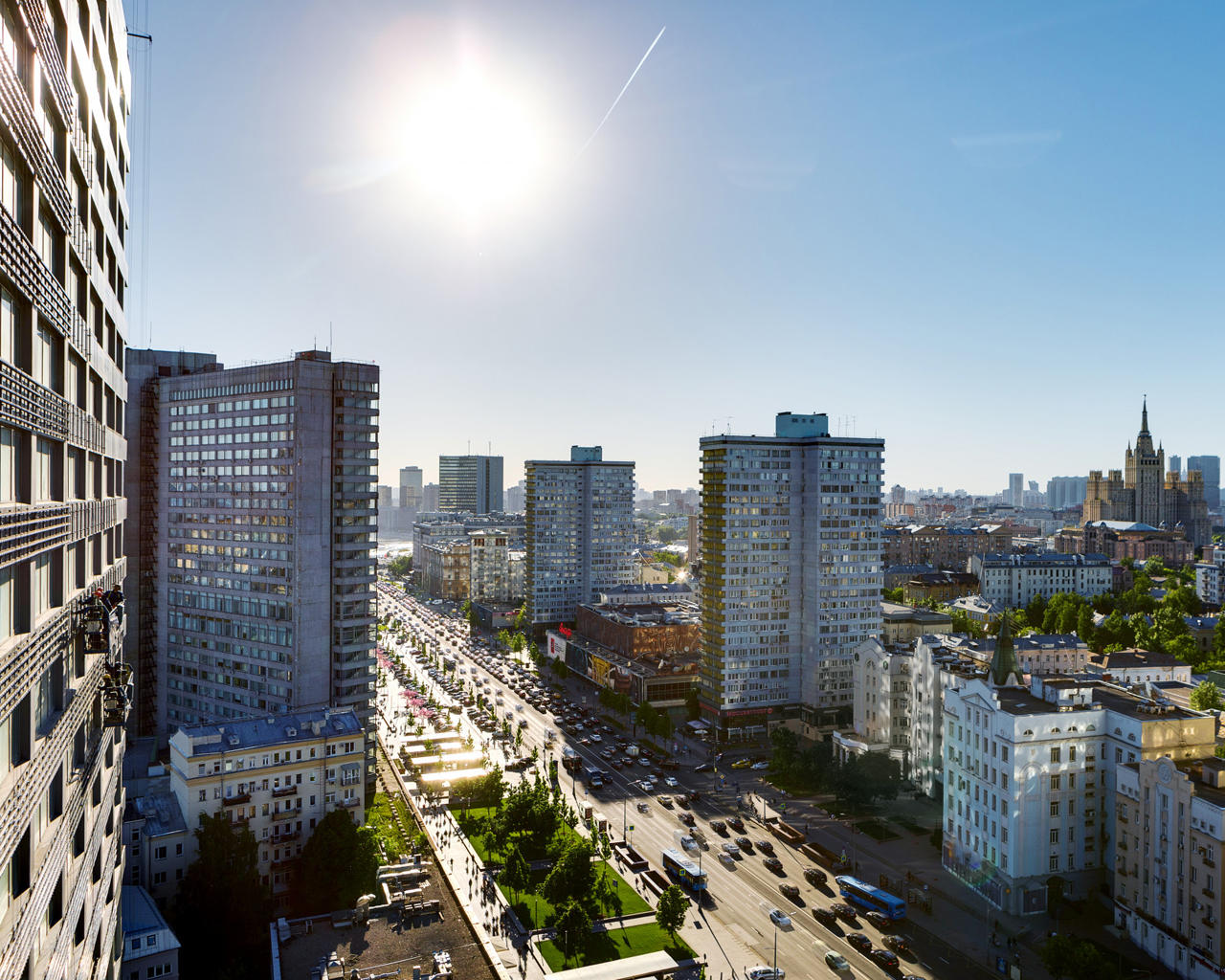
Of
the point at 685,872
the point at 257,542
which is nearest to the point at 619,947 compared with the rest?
the point at 685,872

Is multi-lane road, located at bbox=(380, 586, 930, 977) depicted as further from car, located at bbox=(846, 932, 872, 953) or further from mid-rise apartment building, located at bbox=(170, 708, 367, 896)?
mid-rise apartment building, located at bbox=(170, 708, 367, 896)

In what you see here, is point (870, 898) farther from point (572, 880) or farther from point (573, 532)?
point (573, 532)

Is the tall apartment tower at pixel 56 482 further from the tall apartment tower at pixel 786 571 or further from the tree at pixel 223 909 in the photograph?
the tall apartment tower at pixel 786 571

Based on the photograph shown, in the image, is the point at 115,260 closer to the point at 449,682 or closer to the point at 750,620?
the point at 750,620

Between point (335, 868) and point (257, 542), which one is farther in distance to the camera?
point (257, 542)

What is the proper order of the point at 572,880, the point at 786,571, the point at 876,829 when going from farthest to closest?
the point at 786,571
the point at 876,829
the point at 572,880

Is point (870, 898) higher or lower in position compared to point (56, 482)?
lower

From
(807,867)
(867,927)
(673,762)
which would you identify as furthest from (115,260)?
(673,762)
